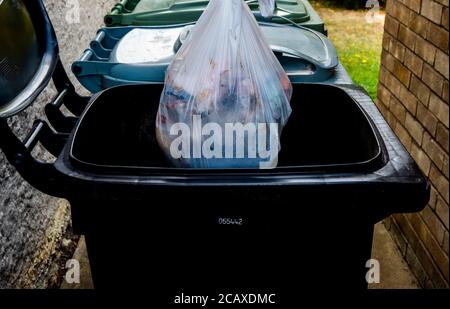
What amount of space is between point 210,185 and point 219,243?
7.6 inches

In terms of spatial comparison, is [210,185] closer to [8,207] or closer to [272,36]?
[8,207]

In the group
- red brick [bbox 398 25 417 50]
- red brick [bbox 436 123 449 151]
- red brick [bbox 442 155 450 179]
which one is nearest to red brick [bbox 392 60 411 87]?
red brick [bbox 398 25 417 50]

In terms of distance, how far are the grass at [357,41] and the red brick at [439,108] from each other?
2.86 meters

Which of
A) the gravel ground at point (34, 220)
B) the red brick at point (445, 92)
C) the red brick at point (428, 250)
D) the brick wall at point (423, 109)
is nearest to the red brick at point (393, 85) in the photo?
the brick wall at point (423, 109)

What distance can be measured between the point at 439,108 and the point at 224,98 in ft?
3.84

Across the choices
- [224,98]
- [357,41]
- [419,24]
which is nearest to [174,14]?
[419,24]

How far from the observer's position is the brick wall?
2.35 meters

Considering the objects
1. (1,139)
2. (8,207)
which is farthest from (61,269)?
(1,139)

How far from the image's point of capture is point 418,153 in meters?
2.63

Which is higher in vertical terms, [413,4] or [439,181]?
[413,4]

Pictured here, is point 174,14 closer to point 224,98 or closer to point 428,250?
point 224,98

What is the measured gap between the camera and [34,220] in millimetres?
2613

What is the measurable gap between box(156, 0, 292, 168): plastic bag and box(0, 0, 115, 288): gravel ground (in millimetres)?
902

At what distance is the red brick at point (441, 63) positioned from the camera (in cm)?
228
